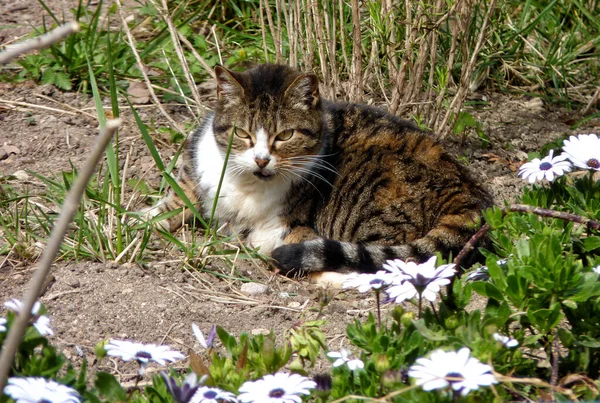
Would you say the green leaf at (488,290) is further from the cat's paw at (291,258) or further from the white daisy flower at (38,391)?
the cat's paw at (291,258)

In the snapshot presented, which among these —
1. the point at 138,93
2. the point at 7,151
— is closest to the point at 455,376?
the point at 7,151

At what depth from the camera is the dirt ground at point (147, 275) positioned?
3107 mm

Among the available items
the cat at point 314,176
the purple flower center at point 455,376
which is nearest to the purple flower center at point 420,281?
the purple flower center at point 455,376

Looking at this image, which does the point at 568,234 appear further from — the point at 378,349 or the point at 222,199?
the point at 222,199

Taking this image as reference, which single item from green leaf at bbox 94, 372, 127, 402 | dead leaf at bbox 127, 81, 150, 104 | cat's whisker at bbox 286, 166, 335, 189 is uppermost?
green leaf at bbox 94, 372, 127, 402

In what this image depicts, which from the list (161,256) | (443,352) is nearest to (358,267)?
(161,256)

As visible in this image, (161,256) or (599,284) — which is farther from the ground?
(599,284)

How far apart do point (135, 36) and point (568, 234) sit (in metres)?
3.69

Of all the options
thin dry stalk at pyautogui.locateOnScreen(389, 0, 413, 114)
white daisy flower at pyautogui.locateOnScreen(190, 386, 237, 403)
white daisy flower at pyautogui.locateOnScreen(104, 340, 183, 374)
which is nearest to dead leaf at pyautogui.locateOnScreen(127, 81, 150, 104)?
thin dry stalk at pyautogui.locateOnScreen(389, 0, 413, 114)

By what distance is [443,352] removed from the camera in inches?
72.3

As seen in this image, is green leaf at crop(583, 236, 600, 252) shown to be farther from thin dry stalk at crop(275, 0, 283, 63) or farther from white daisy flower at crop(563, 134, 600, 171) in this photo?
thin dry stalk at crop(275, 0, 283, 63)

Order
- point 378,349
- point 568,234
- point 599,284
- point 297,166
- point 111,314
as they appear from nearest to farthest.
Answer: point 378,349 < point 599,284 < point 568,234 < point 111,314 < point 297,166

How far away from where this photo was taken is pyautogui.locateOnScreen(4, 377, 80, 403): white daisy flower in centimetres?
161

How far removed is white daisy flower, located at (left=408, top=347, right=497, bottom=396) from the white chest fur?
7.61 feet
